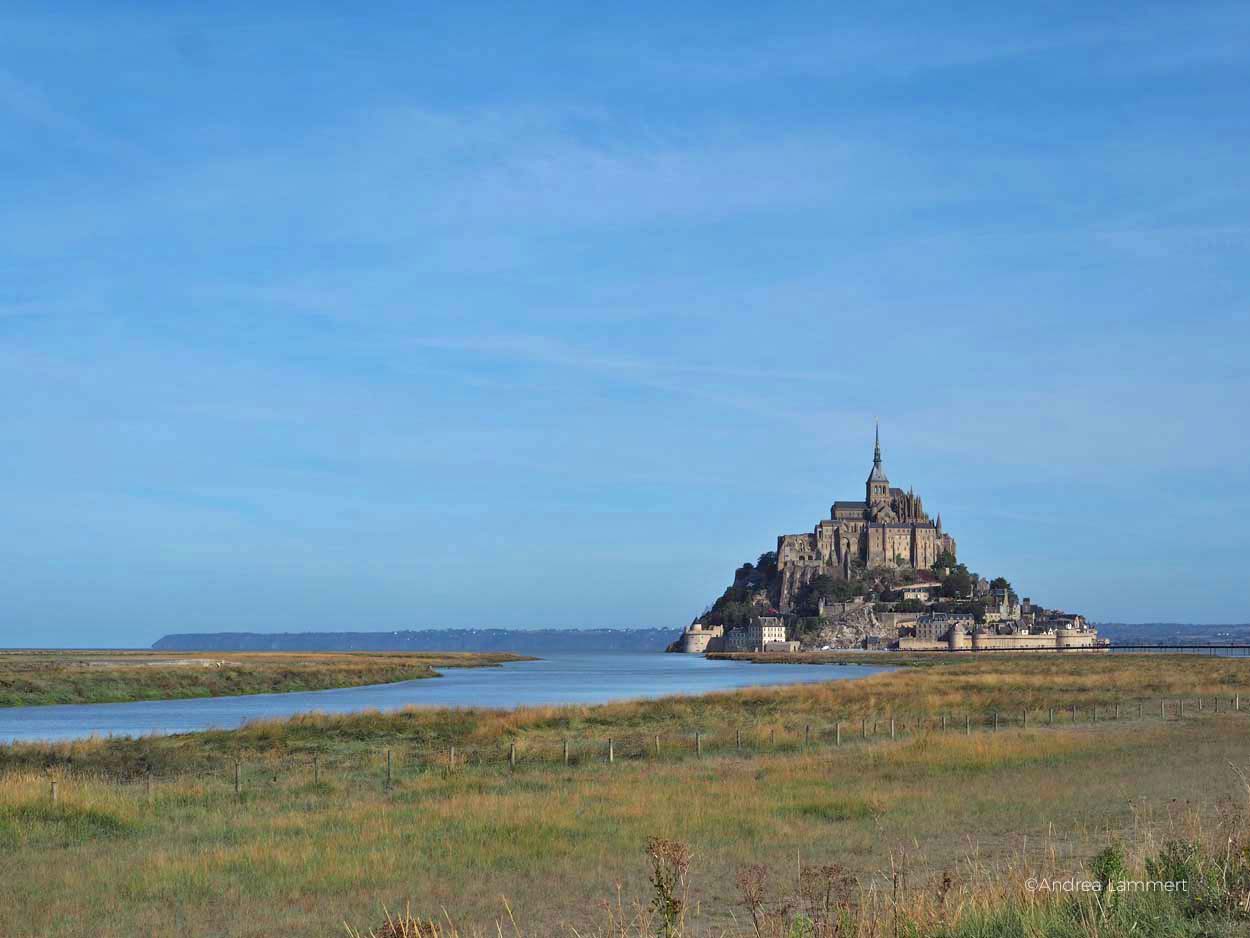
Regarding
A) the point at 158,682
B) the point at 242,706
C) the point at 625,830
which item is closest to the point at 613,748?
the point at 625,830

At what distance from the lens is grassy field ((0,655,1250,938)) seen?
11.7 metres

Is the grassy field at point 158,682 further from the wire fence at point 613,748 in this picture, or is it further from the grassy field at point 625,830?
the wire fence at point 613,748

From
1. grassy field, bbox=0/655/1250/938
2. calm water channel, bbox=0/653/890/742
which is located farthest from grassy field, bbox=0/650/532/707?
grassy field, bbox=0/655/1250/938

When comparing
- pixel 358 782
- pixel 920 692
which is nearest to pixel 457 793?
pixel 358 782

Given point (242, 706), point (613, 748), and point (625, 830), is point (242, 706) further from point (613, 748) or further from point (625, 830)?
point (625, 830)

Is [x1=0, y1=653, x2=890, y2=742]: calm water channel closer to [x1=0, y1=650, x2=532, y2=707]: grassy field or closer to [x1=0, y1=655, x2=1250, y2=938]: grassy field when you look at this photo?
[x1=0, y1=650, x2=532, y2=707]: grassy field

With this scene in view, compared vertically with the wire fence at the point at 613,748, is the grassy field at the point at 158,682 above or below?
below

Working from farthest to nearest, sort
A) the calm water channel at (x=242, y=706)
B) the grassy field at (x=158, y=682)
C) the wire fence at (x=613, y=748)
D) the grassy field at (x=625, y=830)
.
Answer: the grassy field at (x=158, y=682) → the calm water channel at (x=242, y=706) → the wire fence at (x=613, y=748) → the grassy field at (x=625, y=830)

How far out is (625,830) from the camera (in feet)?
62.4

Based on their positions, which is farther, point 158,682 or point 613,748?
point 158,682

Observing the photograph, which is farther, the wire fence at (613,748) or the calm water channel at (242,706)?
the calm water channel at (242,706)

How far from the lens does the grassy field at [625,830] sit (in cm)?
1171

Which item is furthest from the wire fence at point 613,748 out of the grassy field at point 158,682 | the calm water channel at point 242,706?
the grassy field at point 158,682

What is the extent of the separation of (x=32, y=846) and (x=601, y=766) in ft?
44.9
